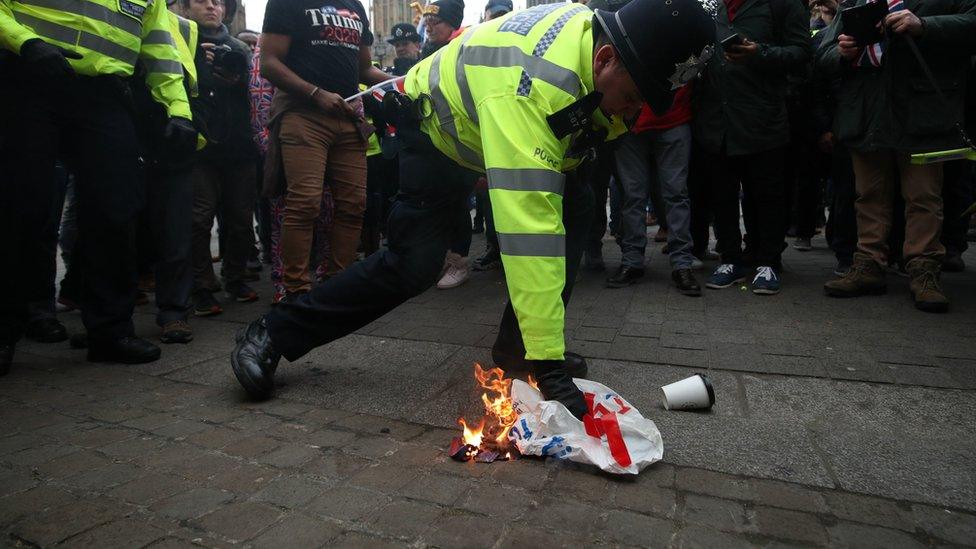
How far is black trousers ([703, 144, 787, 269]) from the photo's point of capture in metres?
4.20

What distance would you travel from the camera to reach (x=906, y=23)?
10.9 ft

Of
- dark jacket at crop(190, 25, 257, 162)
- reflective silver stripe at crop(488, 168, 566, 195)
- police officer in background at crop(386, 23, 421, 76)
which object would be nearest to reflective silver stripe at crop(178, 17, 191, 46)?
dark jacket at crop(190, 25, 257, 162)

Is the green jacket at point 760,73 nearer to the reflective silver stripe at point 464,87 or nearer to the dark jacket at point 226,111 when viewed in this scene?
the reflective silver stripe at point 464,87

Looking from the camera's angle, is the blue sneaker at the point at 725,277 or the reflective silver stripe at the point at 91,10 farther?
the blue sneaker at the point at 725,277

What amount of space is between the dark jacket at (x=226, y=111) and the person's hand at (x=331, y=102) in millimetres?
1103

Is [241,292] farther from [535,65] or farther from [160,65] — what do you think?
[535,65]

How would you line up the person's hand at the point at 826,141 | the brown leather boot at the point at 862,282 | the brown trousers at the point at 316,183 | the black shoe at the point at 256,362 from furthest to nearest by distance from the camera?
1. the person's hand at the point at 826,141
2. the brown leather boot at the point at 862,282
3. the brown trousers at the point at 316,183
4. the black shoe at the point at 256,362

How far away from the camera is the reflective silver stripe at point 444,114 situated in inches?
89.1

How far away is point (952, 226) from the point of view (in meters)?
4.68

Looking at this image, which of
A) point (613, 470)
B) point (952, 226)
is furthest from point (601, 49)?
point (952, 226)

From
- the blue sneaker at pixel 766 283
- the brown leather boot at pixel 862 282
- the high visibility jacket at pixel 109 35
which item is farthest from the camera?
the blue sneaker at pixel 766 283

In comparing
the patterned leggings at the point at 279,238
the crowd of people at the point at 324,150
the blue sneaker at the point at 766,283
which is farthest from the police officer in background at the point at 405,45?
the blue sneaker at the point at 766,283

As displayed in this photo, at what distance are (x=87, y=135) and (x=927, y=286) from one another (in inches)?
178

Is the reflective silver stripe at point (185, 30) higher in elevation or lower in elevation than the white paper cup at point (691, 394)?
higher
